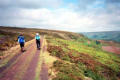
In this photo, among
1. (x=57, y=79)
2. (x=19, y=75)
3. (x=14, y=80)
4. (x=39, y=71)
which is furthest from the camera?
(x=39, y=71)

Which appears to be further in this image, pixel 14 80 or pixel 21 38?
pixel 21 38

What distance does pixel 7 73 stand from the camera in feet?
25.5

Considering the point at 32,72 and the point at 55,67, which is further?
the point at 55,67

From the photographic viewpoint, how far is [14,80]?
639 cm

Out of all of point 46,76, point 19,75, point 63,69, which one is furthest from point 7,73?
point 63,69

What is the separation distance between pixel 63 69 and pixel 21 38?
8641 mm

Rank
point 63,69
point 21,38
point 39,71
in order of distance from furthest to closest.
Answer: point 21,38
point 63,69
point 39,71

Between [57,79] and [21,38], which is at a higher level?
[21,38]

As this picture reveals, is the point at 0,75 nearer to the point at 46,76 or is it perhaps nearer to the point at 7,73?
the point at 7,73

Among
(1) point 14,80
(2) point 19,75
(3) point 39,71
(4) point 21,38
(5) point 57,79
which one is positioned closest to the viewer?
(1) point 14,80

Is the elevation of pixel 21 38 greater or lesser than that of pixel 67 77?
greater

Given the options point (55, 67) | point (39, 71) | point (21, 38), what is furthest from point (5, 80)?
point (21, 38)

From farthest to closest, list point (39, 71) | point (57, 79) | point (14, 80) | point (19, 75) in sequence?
1. point (39, 71)
2. point (19, 75)
3. point (57, 79)
4. point (14, 80)

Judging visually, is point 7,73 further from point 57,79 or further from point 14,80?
point 57,79
